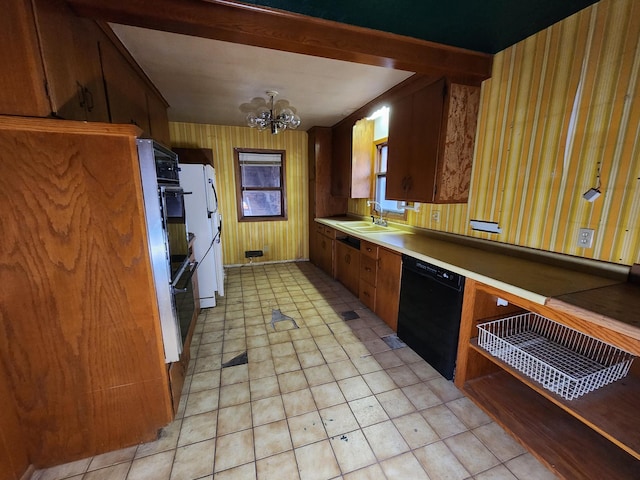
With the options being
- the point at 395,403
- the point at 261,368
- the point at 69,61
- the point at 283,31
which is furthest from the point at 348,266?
the point at 69,61

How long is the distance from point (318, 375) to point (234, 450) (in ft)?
2.37

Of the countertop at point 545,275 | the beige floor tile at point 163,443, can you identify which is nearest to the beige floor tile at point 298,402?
the beige floor tile at point 163,443

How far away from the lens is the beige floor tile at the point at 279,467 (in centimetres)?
126

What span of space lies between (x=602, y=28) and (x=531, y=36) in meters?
0.40

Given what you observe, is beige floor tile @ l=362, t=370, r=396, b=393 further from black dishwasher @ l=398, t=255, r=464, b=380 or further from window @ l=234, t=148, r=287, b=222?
window @ l=234, t=148, r=287, b=222

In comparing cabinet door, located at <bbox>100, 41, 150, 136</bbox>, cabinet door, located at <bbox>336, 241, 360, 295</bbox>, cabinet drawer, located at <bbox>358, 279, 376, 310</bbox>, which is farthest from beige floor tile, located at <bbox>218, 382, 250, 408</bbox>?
cabinet door, located at <bbox>100, 41, 150, 136</bbox>

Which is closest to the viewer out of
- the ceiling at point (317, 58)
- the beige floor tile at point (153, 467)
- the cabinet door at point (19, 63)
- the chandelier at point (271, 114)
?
the cabinet door at point (19, 63)

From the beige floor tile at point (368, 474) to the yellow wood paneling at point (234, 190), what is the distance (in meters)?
3.85

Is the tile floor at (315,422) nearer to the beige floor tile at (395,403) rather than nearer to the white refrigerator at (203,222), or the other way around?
the beige floor tile at (395,403)

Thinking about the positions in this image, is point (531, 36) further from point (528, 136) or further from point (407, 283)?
point (407, 283)

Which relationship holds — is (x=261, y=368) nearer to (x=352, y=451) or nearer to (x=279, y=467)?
(x=279, y=467)

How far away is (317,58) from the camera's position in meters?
2.09

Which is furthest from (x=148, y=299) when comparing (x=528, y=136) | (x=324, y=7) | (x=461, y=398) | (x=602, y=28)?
(x=602, y=28)

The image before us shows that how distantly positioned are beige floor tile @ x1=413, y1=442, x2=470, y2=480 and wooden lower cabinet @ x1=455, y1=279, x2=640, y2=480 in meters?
0.38
